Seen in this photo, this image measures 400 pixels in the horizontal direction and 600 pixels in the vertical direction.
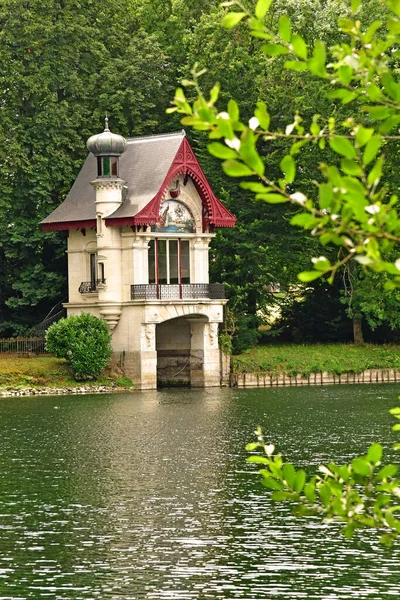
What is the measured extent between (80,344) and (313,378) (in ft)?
29.6

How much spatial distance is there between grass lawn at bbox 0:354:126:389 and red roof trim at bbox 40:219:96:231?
4917 millimetres

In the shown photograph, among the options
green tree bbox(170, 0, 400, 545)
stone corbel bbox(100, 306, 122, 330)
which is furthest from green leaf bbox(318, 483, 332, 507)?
stone corbel bbox(100, 306, 122, 330)

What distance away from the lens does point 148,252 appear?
162 feet

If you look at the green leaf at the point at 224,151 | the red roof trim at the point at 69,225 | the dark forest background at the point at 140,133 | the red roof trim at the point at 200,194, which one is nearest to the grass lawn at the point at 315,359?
the dark forest background at the point at 140,133

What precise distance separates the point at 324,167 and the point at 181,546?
12.4 meters

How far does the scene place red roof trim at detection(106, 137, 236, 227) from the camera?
4784 cm

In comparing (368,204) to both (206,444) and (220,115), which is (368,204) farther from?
(206,444)

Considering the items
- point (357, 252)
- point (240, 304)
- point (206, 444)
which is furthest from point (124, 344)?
point (357, 252)

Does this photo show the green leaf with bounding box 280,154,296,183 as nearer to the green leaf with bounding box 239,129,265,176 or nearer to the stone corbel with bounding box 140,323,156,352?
the green leaf with bounding box 239,129,265,176

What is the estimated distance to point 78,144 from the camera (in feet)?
173

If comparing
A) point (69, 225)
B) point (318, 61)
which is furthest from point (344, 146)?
point (69, 225)

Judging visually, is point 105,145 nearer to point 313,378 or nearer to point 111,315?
point 111,315

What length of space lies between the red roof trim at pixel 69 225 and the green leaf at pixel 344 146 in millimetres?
43734

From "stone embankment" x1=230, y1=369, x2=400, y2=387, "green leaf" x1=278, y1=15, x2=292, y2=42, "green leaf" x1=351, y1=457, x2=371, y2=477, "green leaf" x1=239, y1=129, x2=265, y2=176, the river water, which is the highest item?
"green leaf" x1=278, y1=15, x2=292, y2=42
